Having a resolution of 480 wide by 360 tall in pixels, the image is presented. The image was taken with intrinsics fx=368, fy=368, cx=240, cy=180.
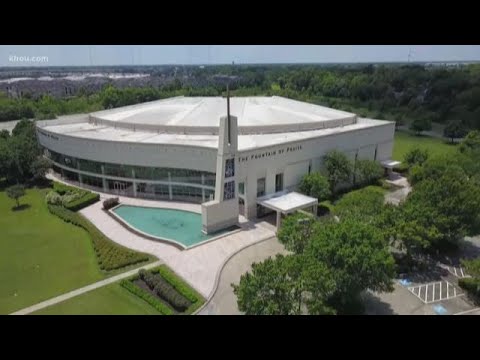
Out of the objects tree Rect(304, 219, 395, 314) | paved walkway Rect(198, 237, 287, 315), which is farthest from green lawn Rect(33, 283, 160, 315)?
tree Rect(304, 219, 395, 314)

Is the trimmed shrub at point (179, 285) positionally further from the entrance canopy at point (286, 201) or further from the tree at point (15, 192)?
the tree at point (15, 192)

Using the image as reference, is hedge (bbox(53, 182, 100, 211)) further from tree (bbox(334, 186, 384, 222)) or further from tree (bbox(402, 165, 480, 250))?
tree (bbox(402, 165, 480, 250))

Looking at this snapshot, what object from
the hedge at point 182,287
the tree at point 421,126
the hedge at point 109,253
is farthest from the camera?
the tree at point 421,126

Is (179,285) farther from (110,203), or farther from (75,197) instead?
(75,197)

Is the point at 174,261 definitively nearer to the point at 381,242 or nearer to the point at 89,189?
the point at 381,242

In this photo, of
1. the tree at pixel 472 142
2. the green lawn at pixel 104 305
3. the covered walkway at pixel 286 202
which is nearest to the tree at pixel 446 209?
the covered walkway at pixel 286 202

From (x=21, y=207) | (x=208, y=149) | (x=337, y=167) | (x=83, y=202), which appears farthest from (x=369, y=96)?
(x=21, y=207)

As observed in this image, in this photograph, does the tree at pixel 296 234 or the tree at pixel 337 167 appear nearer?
the tree at pixel 296 234
